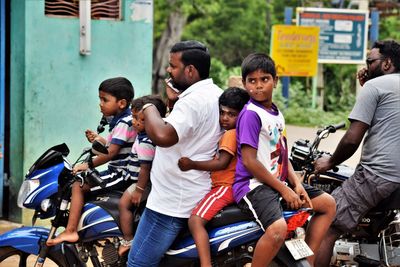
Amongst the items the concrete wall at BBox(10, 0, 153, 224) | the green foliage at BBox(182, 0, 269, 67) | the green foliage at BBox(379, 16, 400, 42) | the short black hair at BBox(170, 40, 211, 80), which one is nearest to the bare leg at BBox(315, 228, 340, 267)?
the short black hair at BBox(170, 40, 211, 80)

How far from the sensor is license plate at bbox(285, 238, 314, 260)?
4.28 m

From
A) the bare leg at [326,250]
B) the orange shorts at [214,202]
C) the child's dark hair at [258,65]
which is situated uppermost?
the child's dark hair at [258,65]

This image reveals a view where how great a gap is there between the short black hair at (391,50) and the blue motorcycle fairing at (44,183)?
225 cm

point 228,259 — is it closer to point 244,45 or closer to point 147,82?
point 147,82

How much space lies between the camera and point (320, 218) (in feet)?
15.1

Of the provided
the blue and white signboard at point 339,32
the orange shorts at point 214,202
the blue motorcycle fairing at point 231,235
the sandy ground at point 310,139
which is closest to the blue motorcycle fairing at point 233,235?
the blue motorcycle fairing at point 231,235

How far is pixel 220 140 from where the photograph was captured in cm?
434

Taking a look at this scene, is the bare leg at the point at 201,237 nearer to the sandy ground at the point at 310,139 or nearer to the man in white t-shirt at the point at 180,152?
the man in white t-shirt at the point at 180,152

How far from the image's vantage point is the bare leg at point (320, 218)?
181 inches

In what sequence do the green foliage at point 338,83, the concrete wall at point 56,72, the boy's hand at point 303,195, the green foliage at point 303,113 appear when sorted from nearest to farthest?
the boy's hand at point 303,195
the concrete wall at point 56,72
the green foliage at point 303,113
the green foliage at point 338,83

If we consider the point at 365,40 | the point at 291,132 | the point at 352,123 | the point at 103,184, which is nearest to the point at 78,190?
the point at 103,184

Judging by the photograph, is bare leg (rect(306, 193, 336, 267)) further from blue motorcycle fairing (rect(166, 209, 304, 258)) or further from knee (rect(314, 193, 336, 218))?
blue motorcycle fairing (rect(166, 209, 304, 258))

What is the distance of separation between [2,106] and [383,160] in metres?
3.79

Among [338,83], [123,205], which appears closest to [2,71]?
[123,205]
